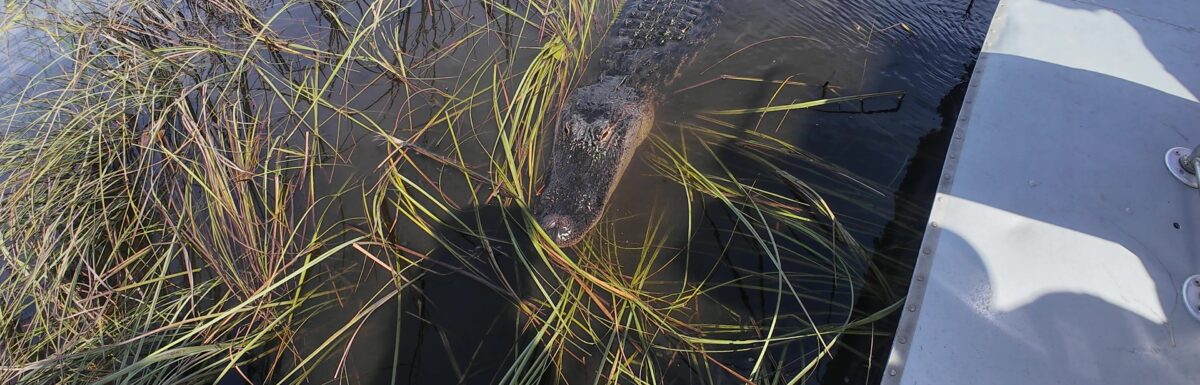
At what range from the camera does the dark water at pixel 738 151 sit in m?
2.42

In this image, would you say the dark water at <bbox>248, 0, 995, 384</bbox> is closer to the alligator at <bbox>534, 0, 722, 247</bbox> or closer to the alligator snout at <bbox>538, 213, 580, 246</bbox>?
the alligator at <bbox>534, 0, 722, 247</bbox>

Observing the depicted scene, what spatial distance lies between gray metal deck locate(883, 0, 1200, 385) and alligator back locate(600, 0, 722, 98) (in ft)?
7.14

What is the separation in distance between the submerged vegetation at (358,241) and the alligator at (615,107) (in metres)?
0.14

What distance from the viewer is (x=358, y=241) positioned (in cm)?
273

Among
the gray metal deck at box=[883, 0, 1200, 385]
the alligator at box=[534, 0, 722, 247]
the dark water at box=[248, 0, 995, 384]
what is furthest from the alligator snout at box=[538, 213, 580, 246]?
the gray metal deck at box=[883, 0, 1200, 385]

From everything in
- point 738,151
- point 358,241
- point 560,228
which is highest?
point 358,241

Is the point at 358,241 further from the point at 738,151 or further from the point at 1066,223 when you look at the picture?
the point at 1066,223

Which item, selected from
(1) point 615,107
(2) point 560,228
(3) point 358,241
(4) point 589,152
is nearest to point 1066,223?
(2) point 560,228

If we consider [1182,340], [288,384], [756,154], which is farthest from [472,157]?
[1182,340]

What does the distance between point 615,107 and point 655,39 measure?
1.18 metres

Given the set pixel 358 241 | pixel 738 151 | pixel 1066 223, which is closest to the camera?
pixel 1066 223

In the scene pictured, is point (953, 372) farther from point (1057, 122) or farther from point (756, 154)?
point (756, 154)

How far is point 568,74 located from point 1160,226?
3.31 meters

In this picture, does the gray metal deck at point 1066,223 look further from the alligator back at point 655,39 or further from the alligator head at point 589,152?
the alligator back at point 655,39
